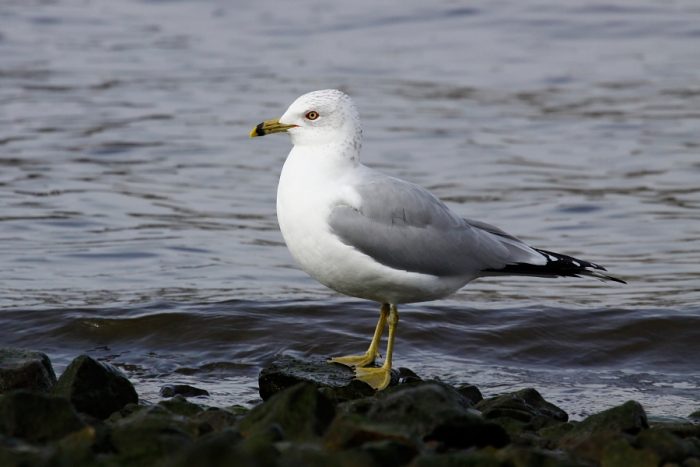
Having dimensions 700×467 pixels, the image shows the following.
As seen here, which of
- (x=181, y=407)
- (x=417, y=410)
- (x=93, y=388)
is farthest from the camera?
(x=93, y=388)

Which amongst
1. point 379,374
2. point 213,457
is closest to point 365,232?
point 379,374

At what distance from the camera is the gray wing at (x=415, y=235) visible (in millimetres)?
7238

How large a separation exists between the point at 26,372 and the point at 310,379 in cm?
154

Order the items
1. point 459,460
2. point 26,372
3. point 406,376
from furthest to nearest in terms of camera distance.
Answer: point 406,376 < point 26,372 < point 459,460

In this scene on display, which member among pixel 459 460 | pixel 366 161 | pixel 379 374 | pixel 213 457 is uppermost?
pixel 366 161

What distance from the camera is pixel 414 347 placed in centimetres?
911

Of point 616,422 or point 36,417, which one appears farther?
point 616,422

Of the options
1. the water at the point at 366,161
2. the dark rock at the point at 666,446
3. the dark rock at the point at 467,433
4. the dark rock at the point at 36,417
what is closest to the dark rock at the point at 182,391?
the water at the point at 366,161

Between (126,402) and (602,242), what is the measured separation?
227 inches

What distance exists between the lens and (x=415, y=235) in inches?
296

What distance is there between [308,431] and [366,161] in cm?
849

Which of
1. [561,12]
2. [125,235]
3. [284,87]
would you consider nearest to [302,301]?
[125,235]

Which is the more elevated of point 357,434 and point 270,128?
point 270,128

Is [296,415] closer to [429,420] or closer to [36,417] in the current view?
[429,420]
